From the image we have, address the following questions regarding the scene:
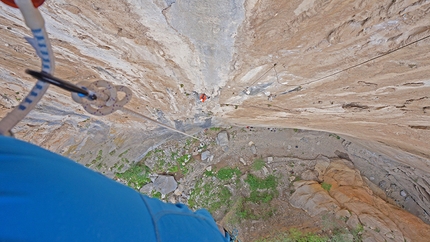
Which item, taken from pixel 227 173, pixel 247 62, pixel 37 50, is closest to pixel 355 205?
pixel 227 173

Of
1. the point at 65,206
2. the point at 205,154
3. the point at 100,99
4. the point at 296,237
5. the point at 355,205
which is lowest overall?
the point at 296,237

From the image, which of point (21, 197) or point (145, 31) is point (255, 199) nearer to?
point (145, 31)

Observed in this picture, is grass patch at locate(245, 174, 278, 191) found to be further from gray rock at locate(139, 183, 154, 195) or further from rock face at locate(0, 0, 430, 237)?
gray rock at locate(139, 183, 154, 195)

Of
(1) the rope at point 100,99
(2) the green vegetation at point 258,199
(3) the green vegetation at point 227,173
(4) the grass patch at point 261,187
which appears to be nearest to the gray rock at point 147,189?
(3) the green vegetation at point 227,173

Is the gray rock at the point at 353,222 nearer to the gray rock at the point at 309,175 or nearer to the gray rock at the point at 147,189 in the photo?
the gray rock at the point at 309,175

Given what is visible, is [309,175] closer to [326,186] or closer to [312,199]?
[326,186]

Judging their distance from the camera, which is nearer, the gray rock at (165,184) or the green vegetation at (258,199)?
the green vegetation at (258,199)
